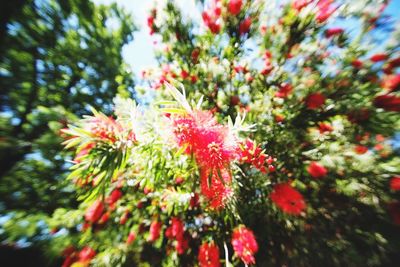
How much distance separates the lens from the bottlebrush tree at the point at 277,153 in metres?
2.96

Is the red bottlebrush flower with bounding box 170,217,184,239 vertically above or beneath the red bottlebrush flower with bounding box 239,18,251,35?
beneath

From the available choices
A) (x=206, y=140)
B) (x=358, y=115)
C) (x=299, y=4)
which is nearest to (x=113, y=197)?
(x=206, y=140)

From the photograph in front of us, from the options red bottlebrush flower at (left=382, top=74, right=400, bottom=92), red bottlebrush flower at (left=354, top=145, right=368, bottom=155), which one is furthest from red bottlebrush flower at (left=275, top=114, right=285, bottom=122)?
red bottlebrush flower at (left=382, top=74, right=400, bottom=92)

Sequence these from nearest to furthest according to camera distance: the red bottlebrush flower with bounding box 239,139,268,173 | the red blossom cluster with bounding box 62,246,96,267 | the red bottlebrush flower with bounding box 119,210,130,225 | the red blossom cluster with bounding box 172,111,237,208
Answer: the red blossom cluster with bounding box 172,111,237,208 → the red bottlebrush flower with bounding box 239,139,268,173 → the red blossom cluster with bounding box 62,246,96,267 → the red bottlebrush flower with bounding box 119,210,130,225

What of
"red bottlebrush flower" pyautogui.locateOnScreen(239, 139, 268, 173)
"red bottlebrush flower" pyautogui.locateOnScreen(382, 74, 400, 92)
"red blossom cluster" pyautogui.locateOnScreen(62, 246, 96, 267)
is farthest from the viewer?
"red blossom cluster" pyautogui.locateOnScreen(62, 246, 96, 267)

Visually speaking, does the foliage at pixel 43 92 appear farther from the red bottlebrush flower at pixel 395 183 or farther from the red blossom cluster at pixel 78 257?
the red bottlebrush flower at pixel 395 183

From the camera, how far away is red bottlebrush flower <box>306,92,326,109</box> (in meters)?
3.01

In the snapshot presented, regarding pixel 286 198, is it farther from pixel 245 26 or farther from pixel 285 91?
pixel 245 26

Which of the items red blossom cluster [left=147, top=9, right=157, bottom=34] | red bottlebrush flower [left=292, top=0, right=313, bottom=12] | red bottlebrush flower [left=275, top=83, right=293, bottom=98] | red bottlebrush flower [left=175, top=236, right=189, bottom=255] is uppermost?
red blossom cluster [left=147, top=9, right=157, bottom=34]

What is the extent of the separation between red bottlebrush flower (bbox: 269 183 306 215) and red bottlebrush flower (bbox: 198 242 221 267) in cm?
102

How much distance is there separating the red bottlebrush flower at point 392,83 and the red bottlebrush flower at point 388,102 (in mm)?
106

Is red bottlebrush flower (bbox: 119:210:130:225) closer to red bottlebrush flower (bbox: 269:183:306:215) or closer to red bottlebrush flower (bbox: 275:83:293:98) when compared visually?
red bottlebrush flower (bbox: 269:183:306:215)

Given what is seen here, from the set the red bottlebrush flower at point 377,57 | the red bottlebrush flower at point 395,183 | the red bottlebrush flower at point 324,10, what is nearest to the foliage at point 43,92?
the red bottlebrush flower at point 324,10

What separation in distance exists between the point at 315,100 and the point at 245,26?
1329 millimetres
